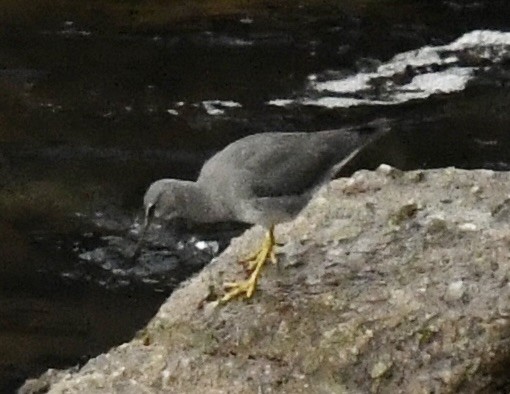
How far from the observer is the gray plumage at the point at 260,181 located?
4.17 meters

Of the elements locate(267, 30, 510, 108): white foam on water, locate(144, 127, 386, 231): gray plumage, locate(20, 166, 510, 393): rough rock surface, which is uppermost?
locate(144, 127, 386, 231): gray plumage

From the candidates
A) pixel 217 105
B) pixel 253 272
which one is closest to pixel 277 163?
pixel 253 272

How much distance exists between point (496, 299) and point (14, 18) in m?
6.01

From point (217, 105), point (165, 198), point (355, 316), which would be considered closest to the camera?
point (355, 316)

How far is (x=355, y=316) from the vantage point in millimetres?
4023

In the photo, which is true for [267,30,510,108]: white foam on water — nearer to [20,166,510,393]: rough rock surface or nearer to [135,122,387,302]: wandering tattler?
[20,166,510,393]: rough rock surface

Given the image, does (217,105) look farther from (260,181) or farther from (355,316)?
(355,316)

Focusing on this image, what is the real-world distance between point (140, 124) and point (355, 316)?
11.5 ft

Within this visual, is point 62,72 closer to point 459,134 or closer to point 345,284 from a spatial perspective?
point 459,134

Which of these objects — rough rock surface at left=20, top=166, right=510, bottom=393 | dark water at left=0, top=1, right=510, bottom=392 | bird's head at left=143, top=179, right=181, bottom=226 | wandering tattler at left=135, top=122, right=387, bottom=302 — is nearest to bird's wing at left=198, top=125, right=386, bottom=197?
wandering tattler at left=135, top=122, right=387, bottom=302

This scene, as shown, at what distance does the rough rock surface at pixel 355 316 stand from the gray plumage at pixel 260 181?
0.32 metres

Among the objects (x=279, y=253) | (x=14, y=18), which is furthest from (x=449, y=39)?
(x=279, y=253)

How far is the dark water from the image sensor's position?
566 centimetres

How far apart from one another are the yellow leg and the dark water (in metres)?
1.23
